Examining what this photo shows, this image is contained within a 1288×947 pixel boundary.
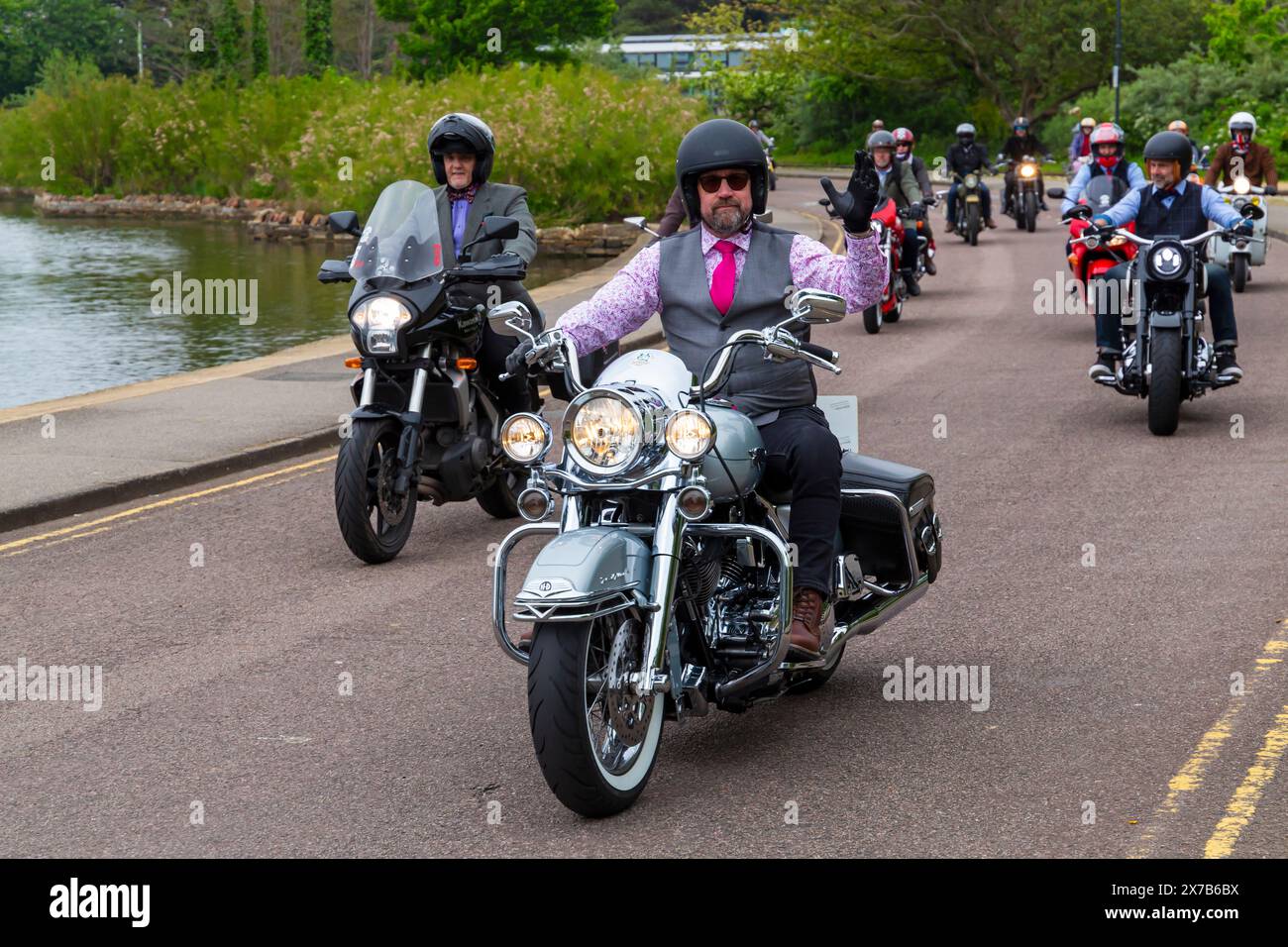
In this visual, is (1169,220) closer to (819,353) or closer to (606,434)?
(819,353)

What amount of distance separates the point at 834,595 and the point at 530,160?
3195cm

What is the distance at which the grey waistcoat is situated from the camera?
6.10 metres

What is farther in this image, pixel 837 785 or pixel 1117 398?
pixel 1117 398

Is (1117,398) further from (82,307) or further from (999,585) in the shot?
(82,307)

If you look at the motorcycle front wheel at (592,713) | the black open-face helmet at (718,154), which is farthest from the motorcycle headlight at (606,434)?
the black open-face helmet at (718,154)

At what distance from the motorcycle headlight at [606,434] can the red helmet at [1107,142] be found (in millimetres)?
12313

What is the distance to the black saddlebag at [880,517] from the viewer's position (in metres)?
6.40

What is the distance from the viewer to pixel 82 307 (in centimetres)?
2703

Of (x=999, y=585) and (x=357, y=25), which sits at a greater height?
(x=357, y=25)

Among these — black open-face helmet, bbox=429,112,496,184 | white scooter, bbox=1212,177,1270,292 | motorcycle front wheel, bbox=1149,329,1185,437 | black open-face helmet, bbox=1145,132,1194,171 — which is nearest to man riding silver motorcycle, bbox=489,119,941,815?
black open-face helmet, bbox=429,112,496,184

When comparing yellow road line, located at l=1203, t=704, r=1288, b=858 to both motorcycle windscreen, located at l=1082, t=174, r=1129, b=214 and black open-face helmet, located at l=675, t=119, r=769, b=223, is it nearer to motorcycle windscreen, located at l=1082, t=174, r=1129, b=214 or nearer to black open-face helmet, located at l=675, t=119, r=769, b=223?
black open-face helmet, located at l=675, t=119, r=769, b=223
